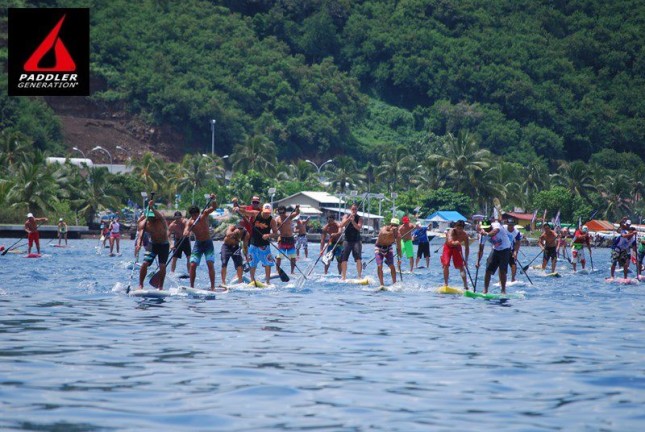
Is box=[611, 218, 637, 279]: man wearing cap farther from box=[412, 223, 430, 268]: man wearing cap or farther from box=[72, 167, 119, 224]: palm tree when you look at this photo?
box=[72, 167, 119, 224]: palm tree

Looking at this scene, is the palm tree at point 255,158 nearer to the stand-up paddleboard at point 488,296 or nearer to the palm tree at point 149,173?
the palm tree at point 149,173

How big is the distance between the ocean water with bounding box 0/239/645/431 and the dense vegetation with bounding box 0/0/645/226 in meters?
89.9

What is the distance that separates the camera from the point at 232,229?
23.9m

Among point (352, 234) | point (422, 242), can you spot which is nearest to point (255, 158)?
point (422, 242)

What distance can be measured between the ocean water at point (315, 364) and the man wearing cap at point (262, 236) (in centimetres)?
224

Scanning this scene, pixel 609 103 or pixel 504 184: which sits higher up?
pixel 609 103

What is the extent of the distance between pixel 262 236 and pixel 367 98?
485 feet

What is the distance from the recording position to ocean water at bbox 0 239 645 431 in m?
9.45

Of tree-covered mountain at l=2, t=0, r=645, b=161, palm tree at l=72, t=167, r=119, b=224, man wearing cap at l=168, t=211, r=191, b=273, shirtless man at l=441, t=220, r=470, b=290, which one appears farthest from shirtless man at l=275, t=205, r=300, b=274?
tree-covered mountain at l=2, t=0, r=645, b=161

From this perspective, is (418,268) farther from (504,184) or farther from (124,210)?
(504,184)

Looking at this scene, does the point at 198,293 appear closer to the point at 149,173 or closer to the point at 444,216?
the point at 444,216

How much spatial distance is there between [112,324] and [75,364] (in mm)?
3977

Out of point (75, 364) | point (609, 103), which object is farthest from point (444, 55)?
point (75, 364)

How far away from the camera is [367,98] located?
169625mm
